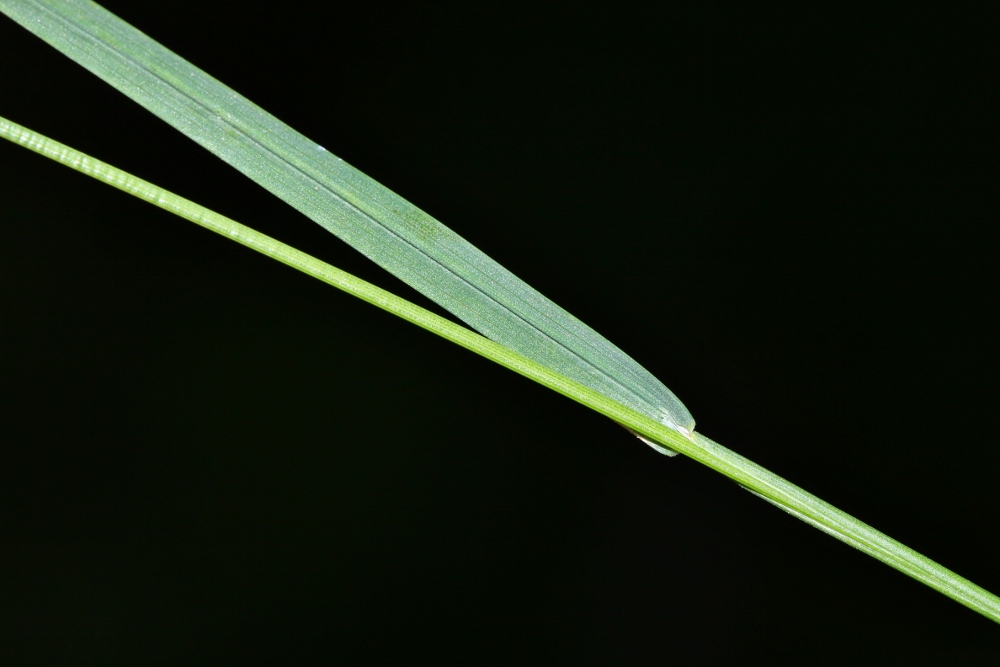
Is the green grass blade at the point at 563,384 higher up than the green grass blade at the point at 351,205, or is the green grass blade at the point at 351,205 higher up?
the green grass blade at the point at 351,205

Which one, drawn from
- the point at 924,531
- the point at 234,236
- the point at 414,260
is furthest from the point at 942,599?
the point at 234,236

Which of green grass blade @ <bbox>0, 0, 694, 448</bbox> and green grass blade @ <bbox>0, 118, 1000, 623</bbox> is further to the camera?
green grass blade @ <bbox>0, 0, 694, 448</bbox>

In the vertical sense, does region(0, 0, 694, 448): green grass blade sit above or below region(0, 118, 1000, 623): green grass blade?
above

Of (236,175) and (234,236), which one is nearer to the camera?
(234,236)

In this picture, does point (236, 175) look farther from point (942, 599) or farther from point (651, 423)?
point (942, 599)
